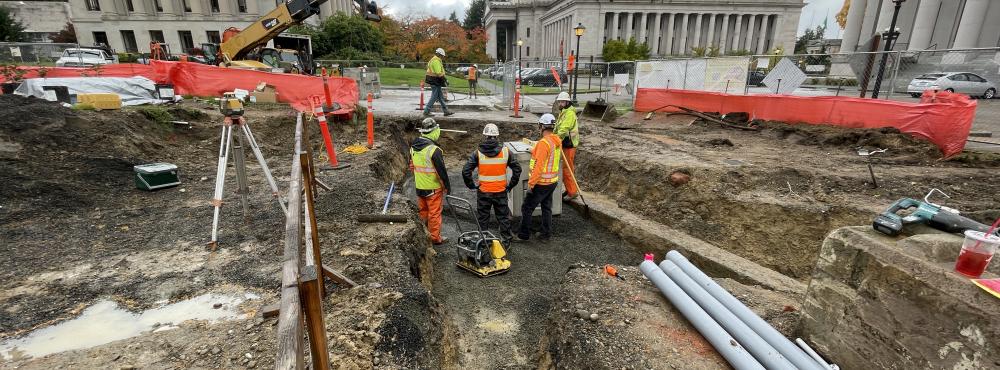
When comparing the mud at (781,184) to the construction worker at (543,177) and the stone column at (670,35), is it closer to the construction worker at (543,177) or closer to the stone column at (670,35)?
the construction worker at (543,177)

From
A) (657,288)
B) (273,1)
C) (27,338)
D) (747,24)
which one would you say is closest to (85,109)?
(27,338)

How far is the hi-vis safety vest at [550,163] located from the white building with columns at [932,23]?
78.7 ft

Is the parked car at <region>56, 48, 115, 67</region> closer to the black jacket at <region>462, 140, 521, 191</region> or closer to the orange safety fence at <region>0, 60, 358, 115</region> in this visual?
the orange safety fence at <region>0, 60, 358, 115</region>

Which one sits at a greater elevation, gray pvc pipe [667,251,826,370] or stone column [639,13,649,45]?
stone column [639,13,649,45]

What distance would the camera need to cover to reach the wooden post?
167 centimetres

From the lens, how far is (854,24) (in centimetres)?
3497

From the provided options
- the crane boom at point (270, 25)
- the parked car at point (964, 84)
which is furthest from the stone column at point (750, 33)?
the crane boom at point (270, 25)

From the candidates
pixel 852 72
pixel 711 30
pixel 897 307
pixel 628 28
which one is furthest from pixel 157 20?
pixel 711 30

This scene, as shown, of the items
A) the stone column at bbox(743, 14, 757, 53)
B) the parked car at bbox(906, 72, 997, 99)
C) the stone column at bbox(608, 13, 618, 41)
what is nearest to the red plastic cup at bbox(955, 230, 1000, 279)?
the parked car at bbox(906, 72, 997, 99)

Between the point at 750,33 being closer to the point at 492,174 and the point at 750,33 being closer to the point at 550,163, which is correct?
the point at 550,163

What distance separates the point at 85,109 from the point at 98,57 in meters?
20.2

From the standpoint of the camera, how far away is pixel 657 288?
13.1 feet

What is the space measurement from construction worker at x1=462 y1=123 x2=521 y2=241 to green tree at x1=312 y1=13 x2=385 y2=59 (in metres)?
33.6

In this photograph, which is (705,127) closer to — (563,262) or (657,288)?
(563,262)
